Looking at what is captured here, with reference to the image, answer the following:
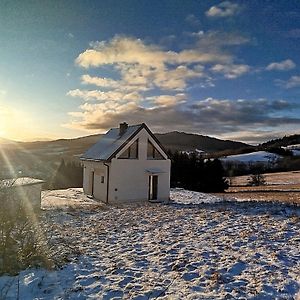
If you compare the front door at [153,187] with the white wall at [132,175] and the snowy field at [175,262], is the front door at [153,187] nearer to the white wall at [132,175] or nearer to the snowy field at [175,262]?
the white wall at [132,175]

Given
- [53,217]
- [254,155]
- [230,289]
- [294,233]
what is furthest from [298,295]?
[254,155]

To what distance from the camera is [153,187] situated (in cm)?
2616

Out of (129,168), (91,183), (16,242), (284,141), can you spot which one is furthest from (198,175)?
(284,141)

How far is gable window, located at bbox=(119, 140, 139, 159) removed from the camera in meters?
24.4

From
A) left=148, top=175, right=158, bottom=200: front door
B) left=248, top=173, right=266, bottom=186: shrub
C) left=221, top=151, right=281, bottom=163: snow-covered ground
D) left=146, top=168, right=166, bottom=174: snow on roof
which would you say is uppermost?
left=221, top=151, right=281, bottom=163: snow-covered ground

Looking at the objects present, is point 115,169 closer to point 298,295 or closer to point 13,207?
point 13,207

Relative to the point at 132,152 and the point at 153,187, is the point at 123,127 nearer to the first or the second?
the point at 132,152

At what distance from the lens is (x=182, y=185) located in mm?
45281

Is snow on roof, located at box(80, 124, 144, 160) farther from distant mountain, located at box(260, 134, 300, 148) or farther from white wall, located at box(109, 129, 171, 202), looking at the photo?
distant mountain, located at box(260, 134, 300, 148)

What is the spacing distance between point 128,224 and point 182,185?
33.8 m

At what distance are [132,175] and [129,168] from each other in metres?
0.58

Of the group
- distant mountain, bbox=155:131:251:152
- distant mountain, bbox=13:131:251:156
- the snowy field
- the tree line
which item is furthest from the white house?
distant mountain, bbox=155:131:251:152

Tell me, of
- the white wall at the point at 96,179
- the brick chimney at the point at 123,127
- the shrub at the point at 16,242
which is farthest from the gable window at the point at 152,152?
the shrub at the point at 16,242

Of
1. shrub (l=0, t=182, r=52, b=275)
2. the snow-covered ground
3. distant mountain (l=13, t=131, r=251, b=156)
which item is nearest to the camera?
shrub (l=0, t=182, r=52, b=275)
